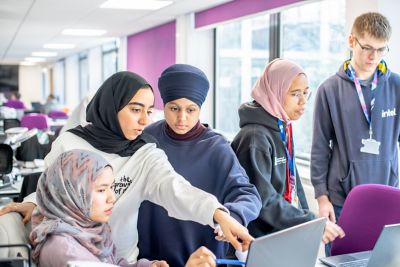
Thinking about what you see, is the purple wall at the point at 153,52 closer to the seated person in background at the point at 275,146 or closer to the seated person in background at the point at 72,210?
the seated person in background at the point at 275,146

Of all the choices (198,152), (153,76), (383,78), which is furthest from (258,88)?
(153,76)

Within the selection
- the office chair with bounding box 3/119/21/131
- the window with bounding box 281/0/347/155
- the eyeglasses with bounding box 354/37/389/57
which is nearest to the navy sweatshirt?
the eyeglasses with bounding box 354/37/389/57

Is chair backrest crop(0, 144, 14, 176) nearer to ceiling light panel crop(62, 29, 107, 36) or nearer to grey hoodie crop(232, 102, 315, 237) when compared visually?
grey hoodie crop(232, 102, 315, 237)

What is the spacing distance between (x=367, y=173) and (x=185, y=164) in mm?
1092

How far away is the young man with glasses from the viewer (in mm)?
2646

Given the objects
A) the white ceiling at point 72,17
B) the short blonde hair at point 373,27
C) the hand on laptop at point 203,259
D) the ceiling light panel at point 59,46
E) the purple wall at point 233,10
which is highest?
the ceiling light panel at point 59,46

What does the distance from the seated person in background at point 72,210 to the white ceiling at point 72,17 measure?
16.3 ft

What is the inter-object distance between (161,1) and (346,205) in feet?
15.1

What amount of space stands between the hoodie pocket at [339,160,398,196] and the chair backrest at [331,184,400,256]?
341 mm

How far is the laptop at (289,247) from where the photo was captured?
1.24m

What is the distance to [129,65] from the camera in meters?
10.9

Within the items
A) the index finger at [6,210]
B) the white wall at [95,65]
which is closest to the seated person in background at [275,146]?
the index finger at [6,210]

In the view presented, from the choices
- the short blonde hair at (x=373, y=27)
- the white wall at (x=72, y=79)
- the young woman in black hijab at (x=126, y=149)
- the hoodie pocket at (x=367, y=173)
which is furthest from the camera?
the white wall at (x=72, y=79)

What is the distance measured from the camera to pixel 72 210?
156 cm
